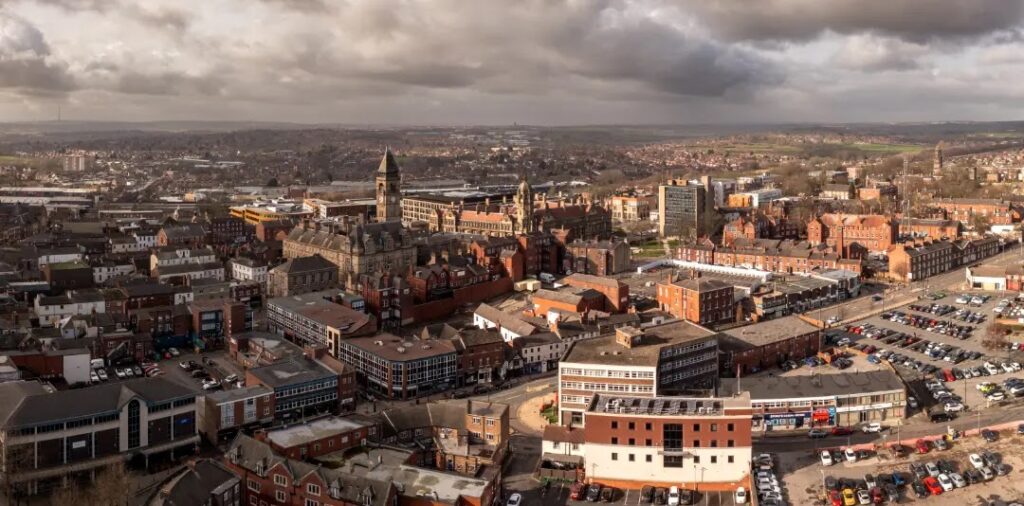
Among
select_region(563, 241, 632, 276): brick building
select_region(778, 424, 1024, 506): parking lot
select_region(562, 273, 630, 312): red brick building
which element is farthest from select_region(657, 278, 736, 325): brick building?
select_region(778, 424, 1024, 506): parking lot

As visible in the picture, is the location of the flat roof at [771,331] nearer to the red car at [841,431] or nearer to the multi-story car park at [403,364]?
the red car at [841,431]

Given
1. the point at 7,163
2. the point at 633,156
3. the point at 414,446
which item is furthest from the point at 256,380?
the point at 633,156

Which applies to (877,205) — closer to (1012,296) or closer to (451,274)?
(1012,296)

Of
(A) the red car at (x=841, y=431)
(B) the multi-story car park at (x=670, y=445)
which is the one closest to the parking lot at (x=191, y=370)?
(B) the multi-story car park at (x=670, y=445)

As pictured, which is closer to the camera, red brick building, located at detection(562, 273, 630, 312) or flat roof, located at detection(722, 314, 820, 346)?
flat roof, located at detection(722, 314, 820, 346)

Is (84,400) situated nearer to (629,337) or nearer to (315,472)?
(315,472)

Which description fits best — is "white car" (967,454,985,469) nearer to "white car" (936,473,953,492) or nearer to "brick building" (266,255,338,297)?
"white car" (936,473,953,492)

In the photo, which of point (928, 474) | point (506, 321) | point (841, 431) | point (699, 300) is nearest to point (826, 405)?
point (841, 431)
